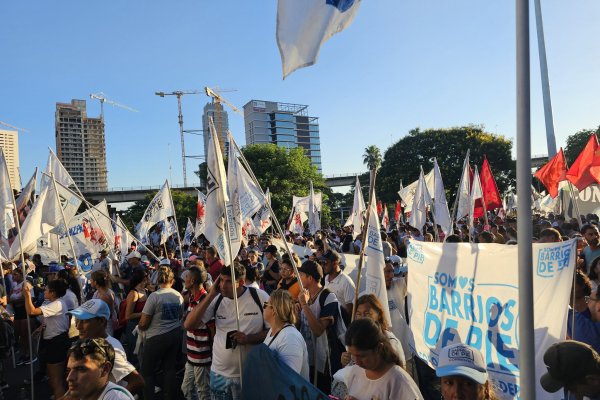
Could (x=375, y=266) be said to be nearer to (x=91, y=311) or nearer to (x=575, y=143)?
(x=91, y=311)

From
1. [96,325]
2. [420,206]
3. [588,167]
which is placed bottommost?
[96,325]

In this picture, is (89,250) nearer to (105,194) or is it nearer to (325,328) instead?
(325,328)

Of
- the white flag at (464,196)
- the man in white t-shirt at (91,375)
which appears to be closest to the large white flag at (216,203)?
the man in white t-shirt at (91,375)

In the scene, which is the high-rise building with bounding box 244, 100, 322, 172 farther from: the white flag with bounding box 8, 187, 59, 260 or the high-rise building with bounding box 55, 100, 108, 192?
the white flag with bounding box 8, 187, 59, 260

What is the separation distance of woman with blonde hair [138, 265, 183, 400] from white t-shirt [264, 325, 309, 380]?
7.26 feet

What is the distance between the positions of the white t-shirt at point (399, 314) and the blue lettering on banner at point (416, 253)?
0.73 m

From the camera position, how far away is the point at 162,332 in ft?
18.3

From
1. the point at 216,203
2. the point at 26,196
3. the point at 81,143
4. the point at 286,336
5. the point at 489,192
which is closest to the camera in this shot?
the point at 286,336

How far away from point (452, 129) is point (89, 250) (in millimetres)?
47228

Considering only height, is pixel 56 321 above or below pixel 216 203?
below

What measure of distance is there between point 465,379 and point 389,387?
0.53 metres

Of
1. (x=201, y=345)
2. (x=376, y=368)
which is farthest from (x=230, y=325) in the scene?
(x=376, y=368)

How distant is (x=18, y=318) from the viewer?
8648 millimetres

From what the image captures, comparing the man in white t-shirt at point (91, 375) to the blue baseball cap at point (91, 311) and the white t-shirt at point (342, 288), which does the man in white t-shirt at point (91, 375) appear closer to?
the blue baseball cap at point (91, 311)
